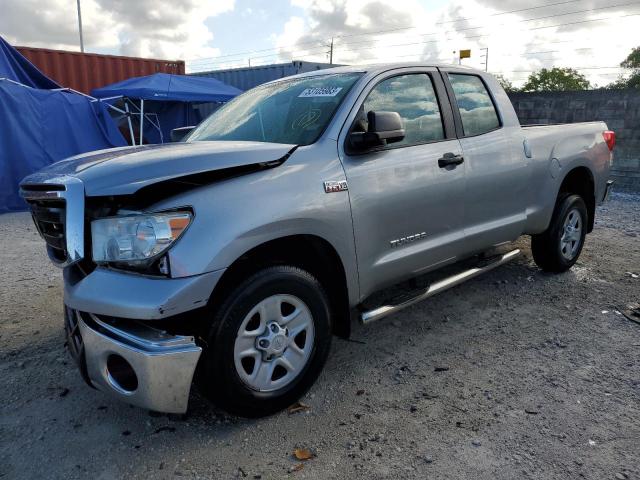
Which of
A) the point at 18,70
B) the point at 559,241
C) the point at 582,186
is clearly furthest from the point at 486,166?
the point at 18,70

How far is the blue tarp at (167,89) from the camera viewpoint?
1152cm

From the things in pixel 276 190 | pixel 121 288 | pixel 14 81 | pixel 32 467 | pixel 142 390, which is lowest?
pixel 32 467

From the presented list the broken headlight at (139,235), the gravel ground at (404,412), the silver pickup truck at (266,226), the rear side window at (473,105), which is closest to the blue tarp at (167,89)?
the gravel ground at (404,412)

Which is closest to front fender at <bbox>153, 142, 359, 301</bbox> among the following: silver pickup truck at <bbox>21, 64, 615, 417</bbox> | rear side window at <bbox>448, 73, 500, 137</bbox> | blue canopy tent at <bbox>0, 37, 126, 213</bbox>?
silver pickup truck at <bbox>21, 64, 615, 417</bbox>

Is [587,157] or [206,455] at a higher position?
[587,157]

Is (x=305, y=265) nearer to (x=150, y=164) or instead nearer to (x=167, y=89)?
(x=150, y=164)

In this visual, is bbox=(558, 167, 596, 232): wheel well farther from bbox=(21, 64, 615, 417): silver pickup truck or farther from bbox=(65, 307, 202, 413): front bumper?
bbox=(65, 307, 202, 413): front bumper

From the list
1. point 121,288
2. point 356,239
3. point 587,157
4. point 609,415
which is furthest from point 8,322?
point 587,157

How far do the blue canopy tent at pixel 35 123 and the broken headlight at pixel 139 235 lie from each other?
8.02 m

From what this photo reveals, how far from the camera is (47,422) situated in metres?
2.71

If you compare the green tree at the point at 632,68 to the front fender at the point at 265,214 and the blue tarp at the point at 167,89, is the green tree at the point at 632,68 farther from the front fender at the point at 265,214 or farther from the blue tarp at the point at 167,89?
the front fender at the point at 265,214

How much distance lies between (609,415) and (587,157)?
9.63ft

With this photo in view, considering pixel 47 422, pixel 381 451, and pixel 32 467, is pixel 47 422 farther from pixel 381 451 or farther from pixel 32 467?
pixel 381 451

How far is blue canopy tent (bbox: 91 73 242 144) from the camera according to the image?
456 inches
